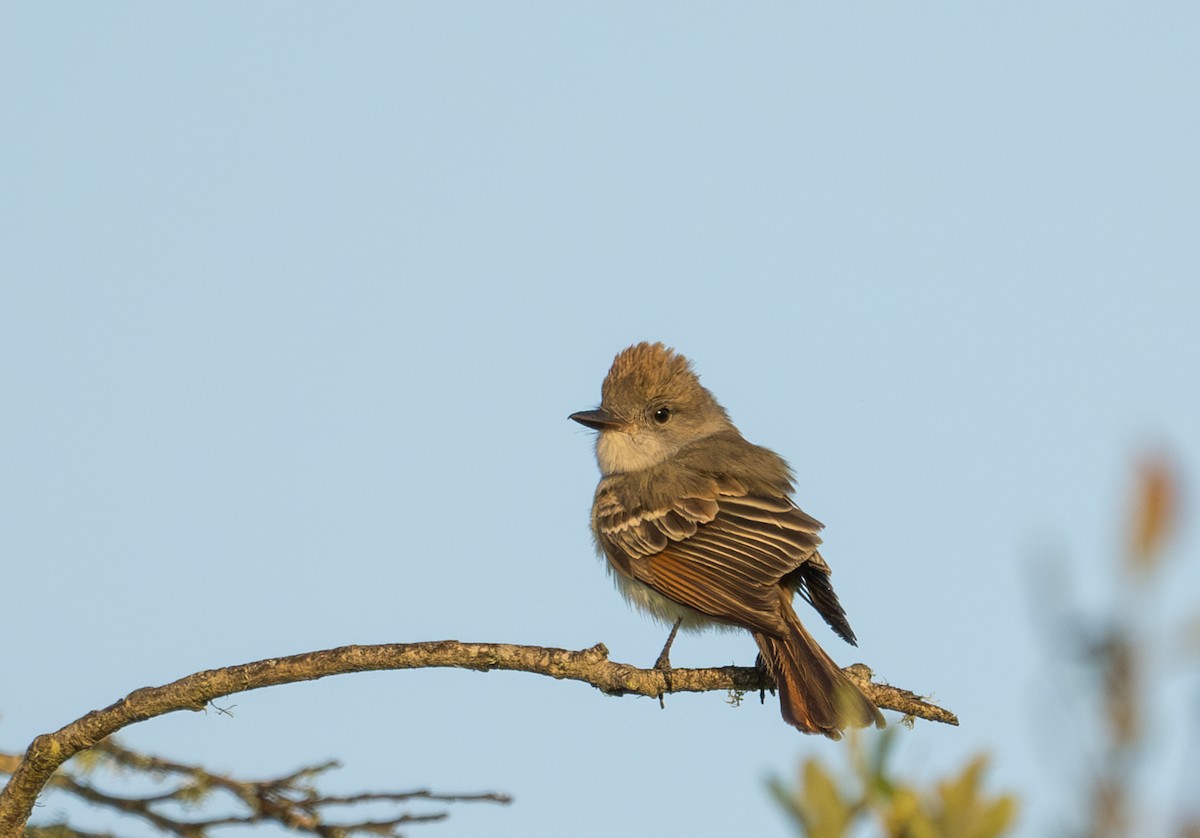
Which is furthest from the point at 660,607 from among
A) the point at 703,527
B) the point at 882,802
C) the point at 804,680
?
the point at 882,802

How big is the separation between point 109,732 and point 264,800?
75 centimetres

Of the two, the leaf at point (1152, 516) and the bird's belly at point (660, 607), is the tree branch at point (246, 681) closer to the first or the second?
the bird's belly at point (660, 607)

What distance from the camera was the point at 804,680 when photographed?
6.09m

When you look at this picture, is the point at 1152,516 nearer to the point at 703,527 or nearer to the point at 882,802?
the point at 882,802

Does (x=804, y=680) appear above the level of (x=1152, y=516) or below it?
above

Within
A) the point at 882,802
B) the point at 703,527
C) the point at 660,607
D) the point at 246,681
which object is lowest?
the point at 882,802

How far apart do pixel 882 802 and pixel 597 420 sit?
283 inches

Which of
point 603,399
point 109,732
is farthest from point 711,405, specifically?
point 109,732

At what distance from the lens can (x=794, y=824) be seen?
4.18 ft

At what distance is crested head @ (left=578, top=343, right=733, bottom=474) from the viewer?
8312 mm

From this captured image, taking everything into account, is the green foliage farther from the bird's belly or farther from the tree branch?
the bird's belly

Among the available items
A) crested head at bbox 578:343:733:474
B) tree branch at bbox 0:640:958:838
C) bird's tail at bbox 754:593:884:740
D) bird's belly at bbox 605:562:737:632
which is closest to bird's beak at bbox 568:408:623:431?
crested head at bbox 578:343:733:474

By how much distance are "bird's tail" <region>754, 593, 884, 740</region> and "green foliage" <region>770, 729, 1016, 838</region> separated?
426cm

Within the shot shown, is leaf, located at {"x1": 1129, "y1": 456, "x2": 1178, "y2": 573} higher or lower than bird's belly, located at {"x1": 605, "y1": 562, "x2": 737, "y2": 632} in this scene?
lower
